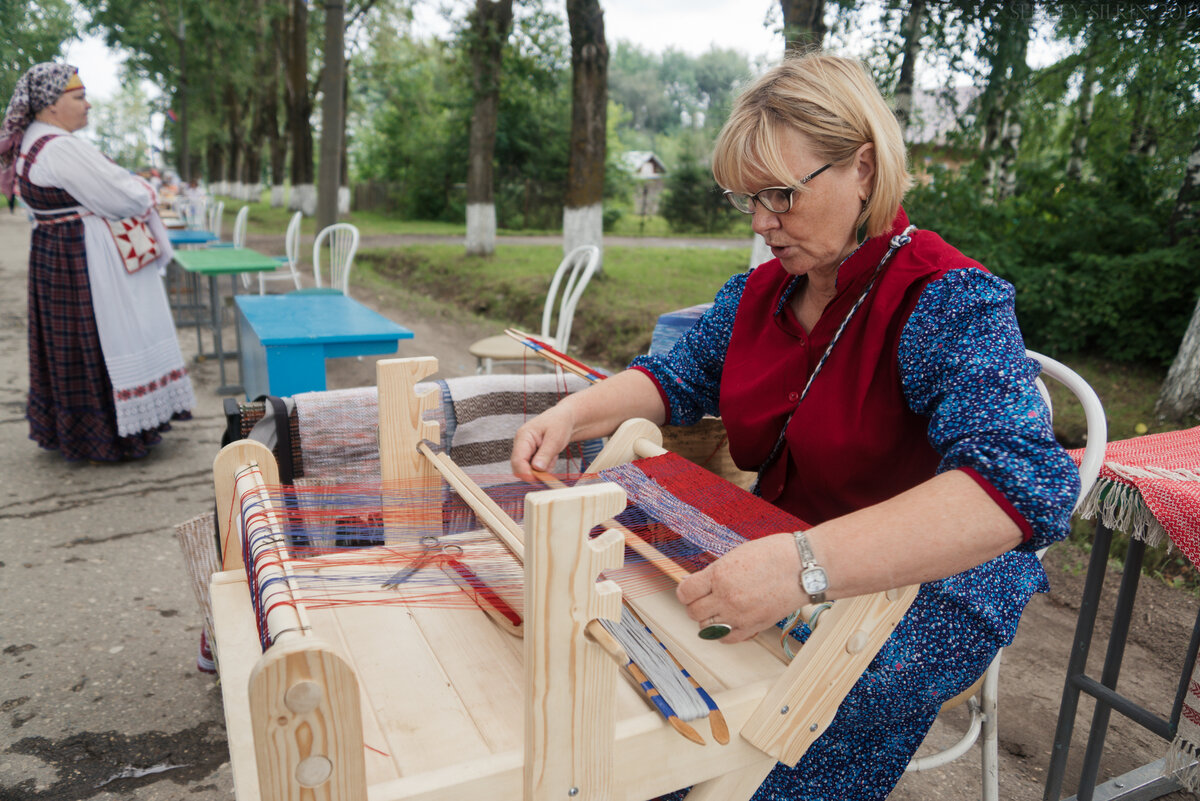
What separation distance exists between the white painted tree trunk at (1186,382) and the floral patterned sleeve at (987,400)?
12.1 ft

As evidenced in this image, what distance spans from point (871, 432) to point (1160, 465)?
29.8 inches

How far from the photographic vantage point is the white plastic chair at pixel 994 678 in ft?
4.51

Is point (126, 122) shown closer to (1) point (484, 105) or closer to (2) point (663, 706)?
(1) point (484, 105)

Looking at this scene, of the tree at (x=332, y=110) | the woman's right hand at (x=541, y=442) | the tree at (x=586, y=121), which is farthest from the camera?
the tree at (x=332, y=110)

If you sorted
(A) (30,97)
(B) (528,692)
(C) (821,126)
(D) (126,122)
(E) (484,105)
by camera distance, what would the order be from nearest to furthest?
1. (B) (528,692)
2. (C) (821,126)
3. (A) (30,97)
4. (E) (484,105)
5. (D) (126,122)

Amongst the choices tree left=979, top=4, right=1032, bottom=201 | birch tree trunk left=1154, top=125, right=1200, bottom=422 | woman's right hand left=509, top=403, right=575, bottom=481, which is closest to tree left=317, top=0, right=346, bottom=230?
tree left=979, top=4, right=1032, bottom=201

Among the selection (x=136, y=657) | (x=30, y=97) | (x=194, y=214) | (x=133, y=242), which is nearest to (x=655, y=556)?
(x=136, y=657)

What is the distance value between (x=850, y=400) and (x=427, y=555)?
0.85m

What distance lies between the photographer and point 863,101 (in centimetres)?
123

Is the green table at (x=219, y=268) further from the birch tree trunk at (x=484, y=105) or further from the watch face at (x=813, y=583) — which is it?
the birch tree trunk at (x=484, y=105)

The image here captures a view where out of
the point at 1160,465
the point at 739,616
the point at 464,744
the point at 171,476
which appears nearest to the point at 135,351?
the point at 171,476

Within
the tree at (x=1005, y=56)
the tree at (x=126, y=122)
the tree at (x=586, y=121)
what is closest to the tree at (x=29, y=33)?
the tree at (x=586, y=121)

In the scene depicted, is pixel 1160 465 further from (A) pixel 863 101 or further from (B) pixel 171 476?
(B) pixel 171 476

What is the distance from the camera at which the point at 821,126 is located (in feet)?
4.00
